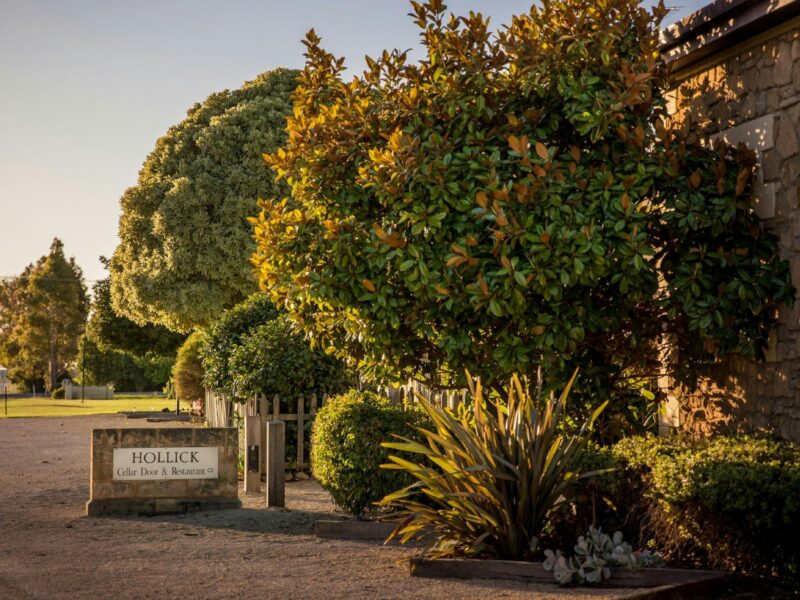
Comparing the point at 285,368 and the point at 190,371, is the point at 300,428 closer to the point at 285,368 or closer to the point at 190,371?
the point at 285,368

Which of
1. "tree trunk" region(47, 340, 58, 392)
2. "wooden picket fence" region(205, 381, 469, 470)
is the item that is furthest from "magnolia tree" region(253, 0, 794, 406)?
"tree trunk" region(47, 340, 58, 392)

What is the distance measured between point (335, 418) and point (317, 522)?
37.7 inches

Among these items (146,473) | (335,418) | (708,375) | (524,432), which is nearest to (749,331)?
(708,375)

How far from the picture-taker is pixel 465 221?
7449 millimetres

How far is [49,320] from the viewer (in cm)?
5847

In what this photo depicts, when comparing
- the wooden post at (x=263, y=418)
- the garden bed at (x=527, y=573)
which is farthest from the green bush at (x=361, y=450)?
the wooden post at (x=263, y=418)

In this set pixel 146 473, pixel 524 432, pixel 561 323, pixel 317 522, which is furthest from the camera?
pixel 146 473

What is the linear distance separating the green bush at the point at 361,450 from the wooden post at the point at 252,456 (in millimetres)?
2840

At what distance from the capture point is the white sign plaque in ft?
32.0

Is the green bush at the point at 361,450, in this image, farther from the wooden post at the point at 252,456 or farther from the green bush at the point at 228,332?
the green bush at the point at 228,332

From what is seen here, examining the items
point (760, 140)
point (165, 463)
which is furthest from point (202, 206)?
point (760, 140)

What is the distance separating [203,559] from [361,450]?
1.77m

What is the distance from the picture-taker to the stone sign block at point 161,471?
9.71 meters

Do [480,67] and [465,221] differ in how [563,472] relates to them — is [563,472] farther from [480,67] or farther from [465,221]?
[480,67]
